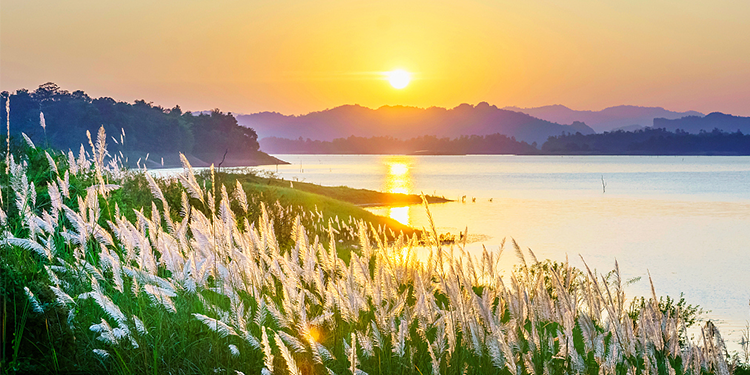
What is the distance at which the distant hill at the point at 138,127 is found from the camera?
4555 inches

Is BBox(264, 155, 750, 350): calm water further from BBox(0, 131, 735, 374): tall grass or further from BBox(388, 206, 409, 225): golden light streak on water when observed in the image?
BBox(0, 131, 735, 374): tall grass

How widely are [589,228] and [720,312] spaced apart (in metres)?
22.1

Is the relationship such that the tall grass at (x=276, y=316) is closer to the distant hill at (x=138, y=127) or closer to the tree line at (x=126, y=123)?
the distant hill at (x=138, y=127)

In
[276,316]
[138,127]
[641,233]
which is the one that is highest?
[138,127]

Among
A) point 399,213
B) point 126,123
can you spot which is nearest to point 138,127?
point 126,123

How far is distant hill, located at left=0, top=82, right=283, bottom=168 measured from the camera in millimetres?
115688

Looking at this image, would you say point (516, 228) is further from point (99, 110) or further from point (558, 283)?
point (99, 110)

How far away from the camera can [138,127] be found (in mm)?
129000

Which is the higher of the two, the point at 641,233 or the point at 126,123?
the point at 126,123

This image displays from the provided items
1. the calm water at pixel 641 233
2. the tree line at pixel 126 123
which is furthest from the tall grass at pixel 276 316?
the tree line at pixel 126 123

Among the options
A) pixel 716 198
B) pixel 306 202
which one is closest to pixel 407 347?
pixel 306 202

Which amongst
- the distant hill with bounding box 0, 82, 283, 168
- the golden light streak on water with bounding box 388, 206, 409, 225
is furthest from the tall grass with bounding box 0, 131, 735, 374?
the distant hill with bounding box 0, 82, 283, 168

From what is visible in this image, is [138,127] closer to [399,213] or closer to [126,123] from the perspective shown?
[126,123]

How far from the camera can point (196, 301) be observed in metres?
4.78
